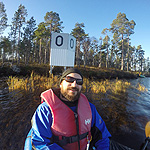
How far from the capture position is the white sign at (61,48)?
5832 mm

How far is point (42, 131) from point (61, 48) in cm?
517

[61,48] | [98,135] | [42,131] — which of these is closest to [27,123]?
[42,131]

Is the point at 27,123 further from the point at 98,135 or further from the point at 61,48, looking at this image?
the point at 61,48

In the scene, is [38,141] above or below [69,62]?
below

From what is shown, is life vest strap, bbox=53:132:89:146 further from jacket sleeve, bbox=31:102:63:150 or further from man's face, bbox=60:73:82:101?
man's face, bbox=60:73:82:101

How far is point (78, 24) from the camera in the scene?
25734mm

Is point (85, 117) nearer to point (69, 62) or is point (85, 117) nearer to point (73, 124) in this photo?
point (73, 124)

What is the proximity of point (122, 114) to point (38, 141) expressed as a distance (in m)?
4.02

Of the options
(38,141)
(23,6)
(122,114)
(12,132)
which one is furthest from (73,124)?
(23,6)

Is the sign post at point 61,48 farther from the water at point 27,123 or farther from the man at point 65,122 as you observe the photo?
the man at point 65,122

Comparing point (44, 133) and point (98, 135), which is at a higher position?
point (44, 133)

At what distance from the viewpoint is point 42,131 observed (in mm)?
1279

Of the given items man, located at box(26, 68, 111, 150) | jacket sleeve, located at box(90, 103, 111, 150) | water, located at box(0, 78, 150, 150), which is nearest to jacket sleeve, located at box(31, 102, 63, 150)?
man, located at box(26, 68, 111, 150)

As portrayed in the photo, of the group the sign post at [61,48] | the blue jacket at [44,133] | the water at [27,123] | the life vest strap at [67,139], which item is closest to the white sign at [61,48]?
the sign post at [61,48]
